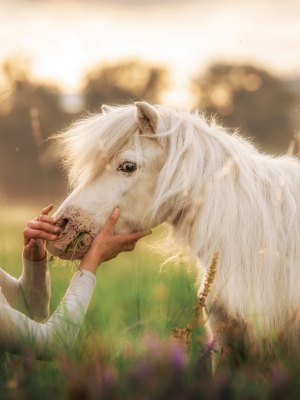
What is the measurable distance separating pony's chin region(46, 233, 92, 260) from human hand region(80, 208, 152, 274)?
80mm

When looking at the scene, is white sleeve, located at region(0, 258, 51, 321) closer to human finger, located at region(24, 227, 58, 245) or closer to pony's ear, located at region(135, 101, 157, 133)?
human finger, located at region(24, 227, 58, 245)

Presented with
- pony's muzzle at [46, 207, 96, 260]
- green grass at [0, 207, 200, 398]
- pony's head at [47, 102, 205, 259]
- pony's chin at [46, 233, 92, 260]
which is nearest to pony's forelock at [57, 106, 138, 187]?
pony's head at [47, 102, 205, 259]

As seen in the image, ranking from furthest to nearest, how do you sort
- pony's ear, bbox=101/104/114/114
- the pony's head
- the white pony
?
pony's ear, bbox=101/104/114/114 → the pony's head → the white pony

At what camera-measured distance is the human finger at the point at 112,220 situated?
3.47 meters

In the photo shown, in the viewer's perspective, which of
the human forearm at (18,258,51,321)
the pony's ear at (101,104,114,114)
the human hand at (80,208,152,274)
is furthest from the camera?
the pony's ear at (101,104,114,114)

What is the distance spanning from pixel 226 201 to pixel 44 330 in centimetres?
121

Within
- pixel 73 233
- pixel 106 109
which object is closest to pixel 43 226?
pixel 73 233

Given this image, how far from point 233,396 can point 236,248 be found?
6.04 feet

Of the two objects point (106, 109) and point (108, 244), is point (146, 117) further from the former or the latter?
point (108, 244)

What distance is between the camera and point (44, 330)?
9.23 feet

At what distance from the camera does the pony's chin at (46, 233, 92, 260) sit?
3488mm

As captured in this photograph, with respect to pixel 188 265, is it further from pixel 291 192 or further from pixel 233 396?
pixel 233 396

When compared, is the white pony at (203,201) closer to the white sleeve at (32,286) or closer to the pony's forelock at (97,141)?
the pony's forelock at (97,141)

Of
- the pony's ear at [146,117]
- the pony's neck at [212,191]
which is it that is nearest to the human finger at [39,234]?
the pony's neck at [212,191]
